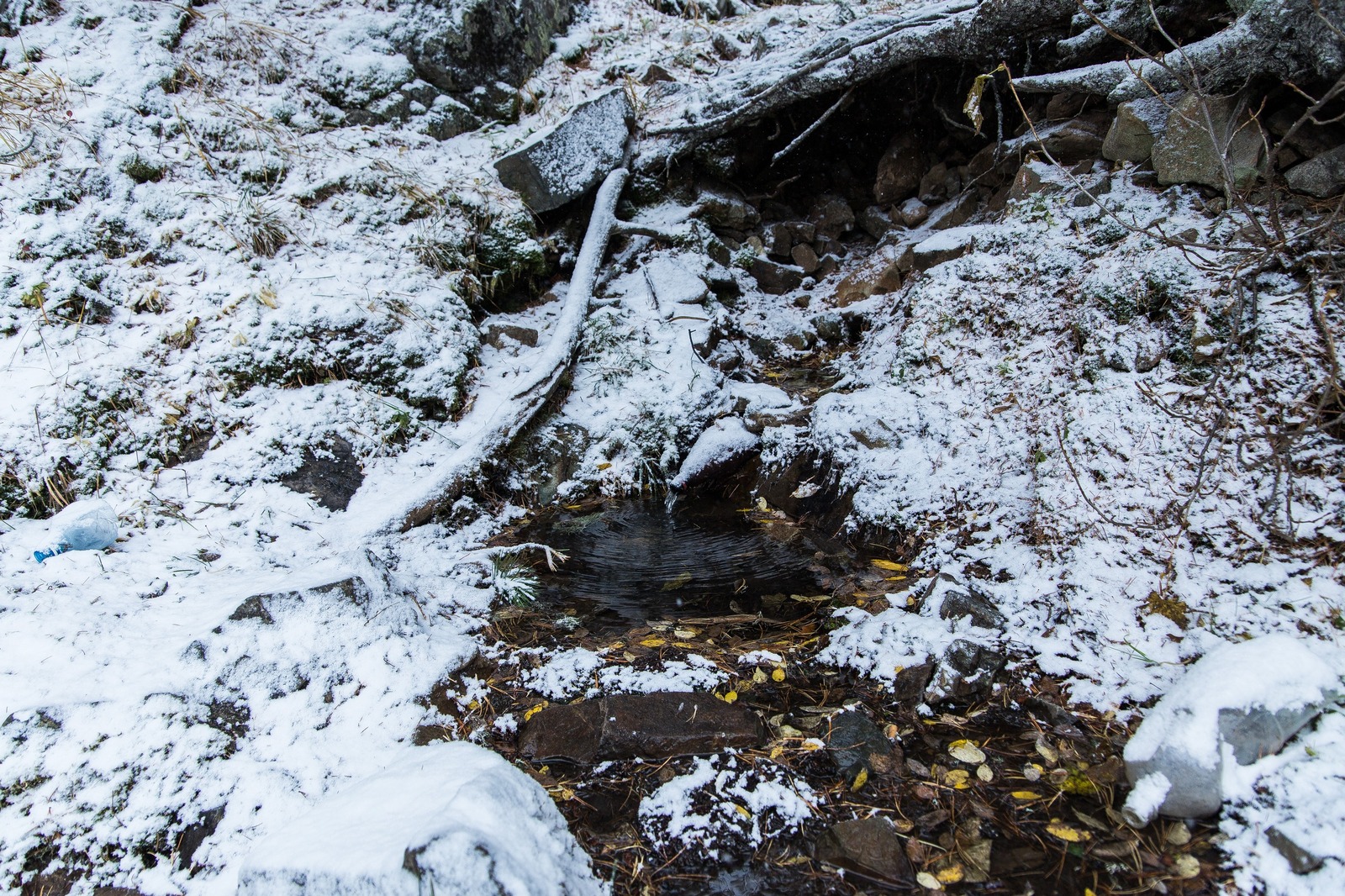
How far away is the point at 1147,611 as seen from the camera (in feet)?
7.85

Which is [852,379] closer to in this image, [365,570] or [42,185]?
[365,570]

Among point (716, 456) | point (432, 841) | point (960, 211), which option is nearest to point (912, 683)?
point (432, 841)

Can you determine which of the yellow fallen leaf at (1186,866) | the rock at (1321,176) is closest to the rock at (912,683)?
the yellow fallen leaf at (1186,866)

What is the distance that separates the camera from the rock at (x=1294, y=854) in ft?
5.03

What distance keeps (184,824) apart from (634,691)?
5.06ft

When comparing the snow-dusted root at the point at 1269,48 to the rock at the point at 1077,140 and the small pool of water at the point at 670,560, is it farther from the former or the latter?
the small pool of water at the point at 670,560

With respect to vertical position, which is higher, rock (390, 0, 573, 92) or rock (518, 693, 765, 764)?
rock (390, 0, 573, 92)

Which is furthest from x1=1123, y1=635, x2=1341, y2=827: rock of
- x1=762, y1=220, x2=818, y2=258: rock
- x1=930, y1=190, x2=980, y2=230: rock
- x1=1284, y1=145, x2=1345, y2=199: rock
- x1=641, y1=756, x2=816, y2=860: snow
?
x1=762, y1=220, x2=818, y2=258: rock

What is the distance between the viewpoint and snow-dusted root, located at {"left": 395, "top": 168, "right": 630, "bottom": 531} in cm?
394

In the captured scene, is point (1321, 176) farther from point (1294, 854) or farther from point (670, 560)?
point (670, 560)

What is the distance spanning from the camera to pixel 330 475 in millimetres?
4020

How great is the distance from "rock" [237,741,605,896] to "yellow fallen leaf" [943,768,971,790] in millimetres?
1177

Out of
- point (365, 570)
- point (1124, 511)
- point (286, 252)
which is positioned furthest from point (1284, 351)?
point (286, 252)

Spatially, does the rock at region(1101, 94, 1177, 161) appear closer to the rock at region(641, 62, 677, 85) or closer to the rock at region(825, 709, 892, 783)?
the rock at region(825, 709, 892, 783)
